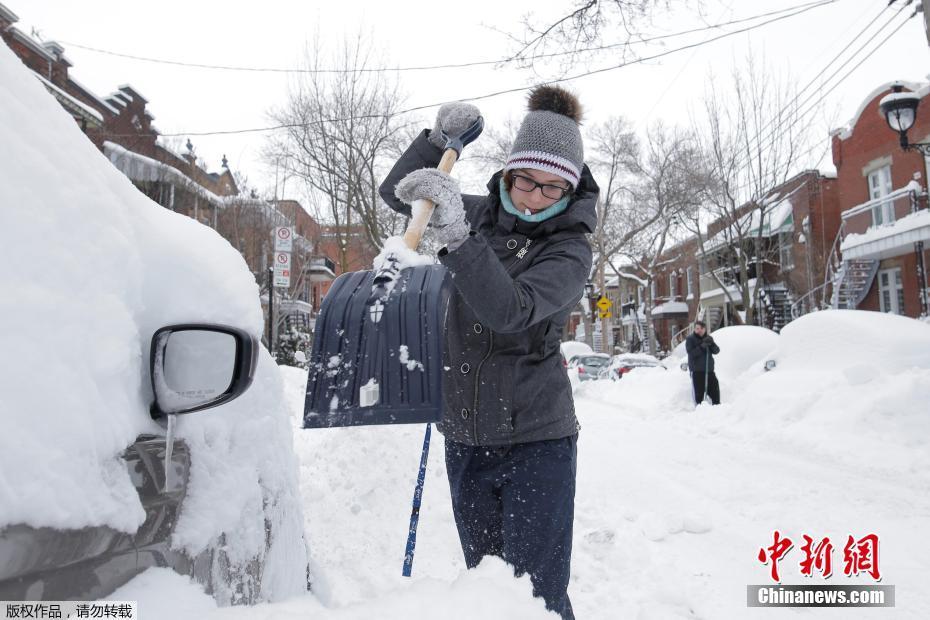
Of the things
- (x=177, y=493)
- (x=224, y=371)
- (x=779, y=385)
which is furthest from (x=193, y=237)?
(x=779, y=385)

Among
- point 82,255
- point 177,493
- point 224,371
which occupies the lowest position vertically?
point 177,493

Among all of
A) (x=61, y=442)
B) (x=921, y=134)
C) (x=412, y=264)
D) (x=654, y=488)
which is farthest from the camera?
(x=921, y=134)

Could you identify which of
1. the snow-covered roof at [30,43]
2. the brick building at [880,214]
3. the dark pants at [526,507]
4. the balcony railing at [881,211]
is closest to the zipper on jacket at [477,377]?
the dark pants at [526,507]

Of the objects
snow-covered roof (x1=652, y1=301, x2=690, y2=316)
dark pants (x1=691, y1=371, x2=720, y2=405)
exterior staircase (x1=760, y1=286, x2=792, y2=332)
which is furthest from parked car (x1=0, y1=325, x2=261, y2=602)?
snow-covered roof (x1=652, y1=301, x2=690, y2=316)

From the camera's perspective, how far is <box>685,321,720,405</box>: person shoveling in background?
9.80 metres

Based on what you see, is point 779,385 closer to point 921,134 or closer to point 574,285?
point 574,285

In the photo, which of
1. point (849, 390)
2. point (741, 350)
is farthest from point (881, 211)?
point (849, 390)

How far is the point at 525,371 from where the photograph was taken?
179 centimetres

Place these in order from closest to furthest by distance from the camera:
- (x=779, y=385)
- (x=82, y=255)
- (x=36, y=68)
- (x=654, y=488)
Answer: (x=82, y=255), (x=654, y=488), (x=779, y=385), (x=36, y=68)

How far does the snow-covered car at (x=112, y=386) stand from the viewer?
2.56ft

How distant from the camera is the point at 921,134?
58.5 feet

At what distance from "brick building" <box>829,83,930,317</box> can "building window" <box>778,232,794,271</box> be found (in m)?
4.27

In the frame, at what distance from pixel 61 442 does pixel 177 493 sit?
1.13 ft

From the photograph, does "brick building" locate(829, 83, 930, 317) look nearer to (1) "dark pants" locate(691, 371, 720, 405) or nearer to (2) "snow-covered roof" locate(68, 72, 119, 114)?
(1) "dark pants" locate(691, 371, 720, 405)
